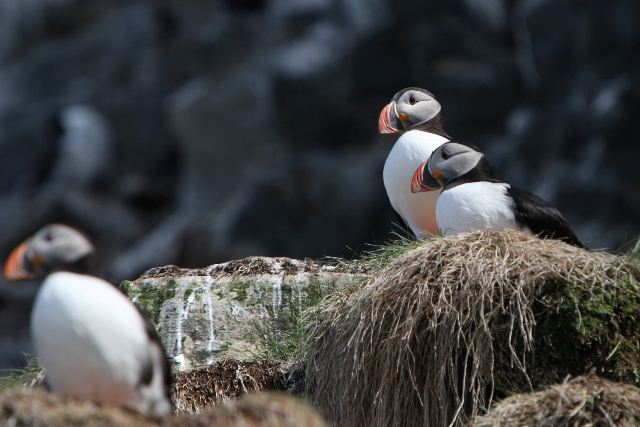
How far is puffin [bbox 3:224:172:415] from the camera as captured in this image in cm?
305

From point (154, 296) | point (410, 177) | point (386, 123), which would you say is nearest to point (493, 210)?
point (410, 177)

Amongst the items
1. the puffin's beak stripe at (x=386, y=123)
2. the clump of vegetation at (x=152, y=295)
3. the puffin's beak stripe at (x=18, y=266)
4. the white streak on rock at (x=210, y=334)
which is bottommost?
the white streak on rock at (x=210, y=334)

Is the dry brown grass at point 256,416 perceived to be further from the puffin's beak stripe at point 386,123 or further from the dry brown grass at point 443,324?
the puffin's beak stripe at point 386,123

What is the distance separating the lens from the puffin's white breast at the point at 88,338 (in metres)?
3.04

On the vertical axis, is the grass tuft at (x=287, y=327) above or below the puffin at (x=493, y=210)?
below

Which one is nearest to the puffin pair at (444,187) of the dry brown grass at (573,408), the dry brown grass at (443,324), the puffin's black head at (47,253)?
the dry brown grass at (443,324)

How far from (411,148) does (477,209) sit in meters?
1.06

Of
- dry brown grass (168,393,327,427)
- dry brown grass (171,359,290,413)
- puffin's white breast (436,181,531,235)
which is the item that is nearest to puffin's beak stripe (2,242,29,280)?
dry brown grass (168,393,327,427)

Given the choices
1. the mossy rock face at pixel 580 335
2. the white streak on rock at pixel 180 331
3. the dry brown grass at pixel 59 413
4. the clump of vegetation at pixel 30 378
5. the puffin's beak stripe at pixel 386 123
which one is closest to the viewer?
the dry brown grass at pixel 59 413

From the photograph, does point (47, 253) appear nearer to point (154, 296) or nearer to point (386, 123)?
point (154, 296)

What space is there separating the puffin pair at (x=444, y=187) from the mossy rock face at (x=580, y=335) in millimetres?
618

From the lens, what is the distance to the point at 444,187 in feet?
15.5

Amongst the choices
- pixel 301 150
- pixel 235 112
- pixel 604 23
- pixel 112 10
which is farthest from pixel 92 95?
pixel 604 23

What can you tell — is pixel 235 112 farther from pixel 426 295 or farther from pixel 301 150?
pixel 426 295
